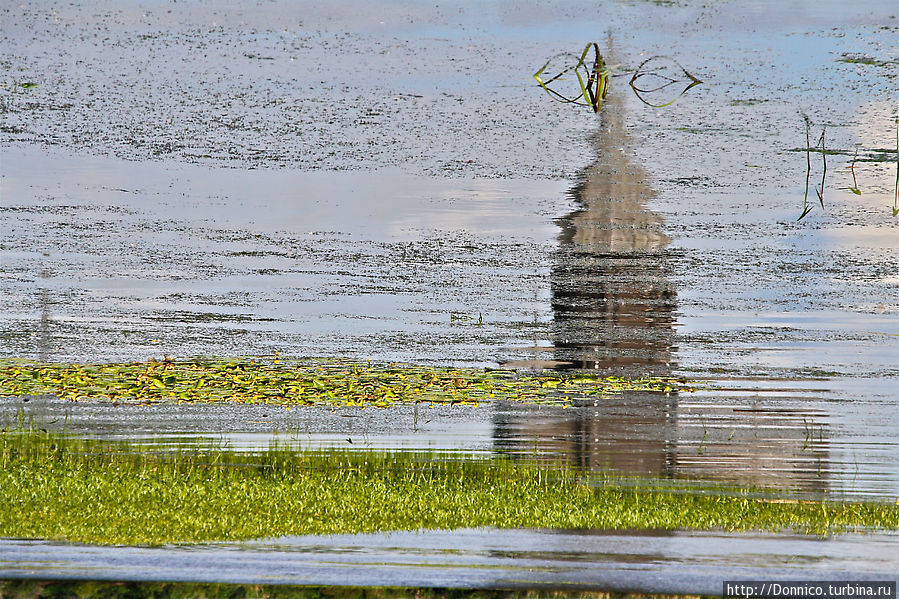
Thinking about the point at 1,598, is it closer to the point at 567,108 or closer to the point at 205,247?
the point at 205,247

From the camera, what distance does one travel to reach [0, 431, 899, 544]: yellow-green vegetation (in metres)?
6.56

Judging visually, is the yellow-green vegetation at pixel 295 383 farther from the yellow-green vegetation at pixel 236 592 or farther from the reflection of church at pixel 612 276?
the yellow-green vegetation at pixel 236 592

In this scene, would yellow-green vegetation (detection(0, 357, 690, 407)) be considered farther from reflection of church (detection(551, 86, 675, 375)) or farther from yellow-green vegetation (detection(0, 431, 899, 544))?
yellow-green vegetation (detection(0, 431, 899, 544))

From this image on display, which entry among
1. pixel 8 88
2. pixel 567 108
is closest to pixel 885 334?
pixel 567 108

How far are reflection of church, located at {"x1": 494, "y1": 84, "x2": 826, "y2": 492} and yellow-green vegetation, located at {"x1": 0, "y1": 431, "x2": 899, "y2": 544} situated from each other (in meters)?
0.50

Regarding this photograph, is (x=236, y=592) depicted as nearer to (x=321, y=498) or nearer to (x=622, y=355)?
(x=321, y=498)

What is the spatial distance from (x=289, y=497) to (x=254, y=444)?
3.80ft

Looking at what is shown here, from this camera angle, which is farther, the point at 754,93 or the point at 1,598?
the point at 754,93

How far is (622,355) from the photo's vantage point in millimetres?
10273

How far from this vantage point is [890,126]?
14.6m

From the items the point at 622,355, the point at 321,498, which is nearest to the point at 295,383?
the point at 321,498

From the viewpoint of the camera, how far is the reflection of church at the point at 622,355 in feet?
26.1

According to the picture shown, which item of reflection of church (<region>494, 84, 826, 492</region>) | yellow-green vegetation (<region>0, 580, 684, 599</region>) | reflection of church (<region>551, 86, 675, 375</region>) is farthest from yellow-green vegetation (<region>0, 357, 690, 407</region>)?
yellow-green vegetation (<region>0, 580, 684, 599</region>)

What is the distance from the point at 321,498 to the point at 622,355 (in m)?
4.06
